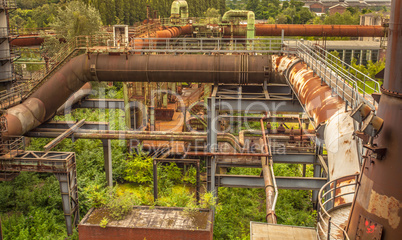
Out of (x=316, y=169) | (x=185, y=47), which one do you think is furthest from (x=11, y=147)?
(x=316, y=169)

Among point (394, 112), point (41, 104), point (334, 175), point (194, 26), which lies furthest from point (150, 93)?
point (394, 112)

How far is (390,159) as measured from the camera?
17.0 ft

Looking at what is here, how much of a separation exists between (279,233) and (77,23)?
99.7 ft

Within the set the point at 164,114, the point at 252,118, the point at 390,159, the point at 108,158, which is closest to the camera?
the point at 390,159

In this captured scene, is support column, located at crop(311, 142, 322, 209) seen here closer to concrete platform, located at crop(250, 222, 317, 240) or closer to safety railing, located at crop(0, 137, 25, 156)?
Result: concrete platform, located at crop(250, 222, 317, 240)

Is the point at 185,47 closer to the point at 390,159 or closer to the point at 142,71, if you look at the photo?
the point at 142,71

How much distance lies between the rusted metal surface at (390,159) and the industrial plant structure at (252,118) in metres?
0.01

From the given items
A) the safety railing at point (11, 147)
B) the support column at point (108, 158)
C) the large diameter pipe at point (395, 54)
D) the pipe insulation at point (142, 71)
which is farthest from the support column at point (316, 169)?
the safety railing at point (11, 147)

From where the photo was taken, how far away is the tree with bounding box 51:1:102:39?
3319 centimetres

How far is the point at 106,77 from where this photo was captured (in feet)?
58.5

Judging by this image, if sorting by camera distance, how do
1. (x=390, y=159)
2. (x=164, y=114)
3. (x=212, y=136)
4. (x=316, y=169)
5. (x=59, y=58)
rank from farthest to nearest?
(x=164, y=114) → (x=59, y=58) → (x=316, y=169) → (x=212, y=136) → (x=390, y=159)

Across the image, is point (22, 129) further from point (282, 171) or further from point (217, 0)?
point (217, 0)

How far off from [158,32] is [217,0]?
8109 centimetres

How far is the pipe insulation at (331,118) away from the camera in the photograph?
707 cm
